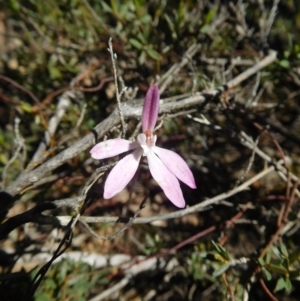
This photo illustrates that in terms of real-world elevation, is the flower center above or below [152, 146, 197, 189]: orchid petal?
above

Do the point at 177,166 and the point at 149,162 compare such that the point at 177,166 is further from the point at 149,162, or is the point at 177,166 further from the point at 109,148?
the point at 109,148

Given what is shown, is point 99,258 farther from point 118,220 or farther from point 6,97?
point 6,97

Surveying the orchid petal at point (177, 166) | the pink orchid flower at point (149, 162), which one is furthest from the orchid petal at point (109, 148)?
the orchid petal at point (177, 166)

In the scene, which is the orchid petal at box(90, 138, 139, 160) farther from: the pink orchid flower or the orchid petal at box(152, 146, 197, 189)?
the orchid petal at box(152, 146, 197, 189)

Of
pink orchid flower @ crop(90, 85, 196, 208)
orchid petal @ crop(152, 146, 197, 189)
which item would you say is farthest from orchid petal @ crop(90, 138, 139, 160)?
orchid petal @ crop(152, 146, 197, 189)

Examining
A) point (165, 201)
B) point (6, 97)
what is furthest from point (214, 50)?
point (6, 97)

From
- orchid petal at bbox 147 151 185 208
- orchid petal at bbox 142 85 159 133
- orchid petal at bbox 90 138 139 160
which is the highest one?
orchid petal at bbox 142 85 159 133
